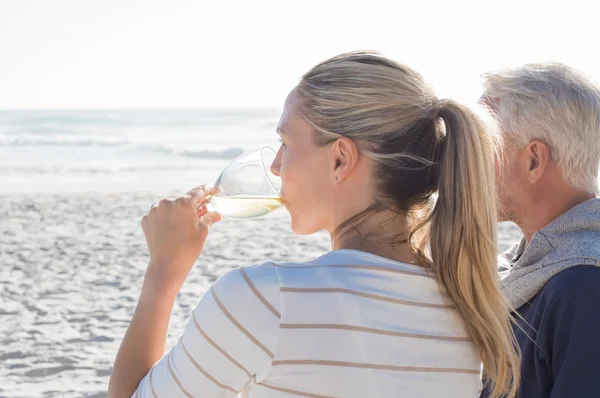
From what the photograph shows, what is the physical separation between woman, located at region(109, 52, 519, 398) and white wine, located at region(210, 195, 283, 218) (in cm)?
17

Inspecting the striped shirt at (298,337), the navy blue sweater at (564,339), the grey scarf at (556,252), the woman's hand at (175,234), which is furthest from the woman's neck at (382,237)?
the grey scarf at (556,252)

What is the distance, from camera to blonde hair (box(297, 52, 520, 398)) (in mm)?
1696

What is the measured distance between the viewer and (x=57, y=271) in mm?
8125

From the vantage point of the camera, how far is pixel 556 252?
2336 millimetres

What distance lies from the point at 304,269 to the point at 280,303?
0.08 m

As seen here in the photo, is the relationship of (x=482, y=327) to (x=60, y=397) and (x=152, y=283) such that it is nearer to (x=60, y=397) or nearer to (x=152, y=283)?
(x=152, y=283)

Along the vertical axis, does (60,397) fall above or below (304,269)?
below

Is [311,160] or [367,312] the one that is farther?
[311,160]

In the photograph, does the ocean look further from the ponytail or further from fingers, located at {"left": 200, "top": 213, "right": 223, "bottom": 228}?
the ponytail

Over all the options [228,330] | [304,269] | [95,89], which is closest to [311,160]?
[304,269]

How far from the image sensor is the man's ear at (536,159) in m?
2.50

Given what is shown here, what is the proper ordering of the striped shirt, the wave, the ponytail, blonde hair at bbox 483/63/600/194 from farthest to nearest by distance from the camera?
the wave → blonde hair at bbox 483/63/600/194 → the ponytail → the striped shirt

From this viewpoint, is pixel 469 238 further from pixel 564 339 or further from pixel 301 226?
pixel 564 339

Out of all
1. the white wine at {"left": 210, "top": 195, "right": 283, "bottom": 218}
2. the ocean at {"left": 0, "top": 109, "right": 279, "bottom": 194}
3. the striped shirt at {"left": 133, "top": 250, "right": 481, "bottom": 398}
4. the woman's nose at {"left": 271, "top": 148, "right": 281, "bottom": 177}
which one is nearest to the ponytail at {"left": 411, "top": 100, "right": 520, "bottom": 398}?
the striped shirt at {"left": 133, "top": 250, "right": 481, "bottom": 398}
